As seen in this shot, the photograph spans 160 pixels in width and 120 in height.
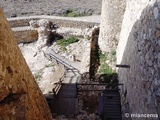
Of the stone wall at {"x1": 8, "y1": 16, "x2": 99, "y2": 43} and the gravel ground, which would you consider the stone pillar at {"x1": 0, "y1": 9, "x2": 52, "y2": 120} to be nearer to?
the stone wall at {"x1": 8, "y1": 16, "x2": 99, "y2": 43}

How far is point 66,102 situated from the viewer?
8.85m

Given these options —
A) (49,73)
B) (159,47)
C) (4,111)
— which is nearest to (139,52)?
(159,47)

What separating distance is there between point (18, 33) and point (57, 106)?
9.48m

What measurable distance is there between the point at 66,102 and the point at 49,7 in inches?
484

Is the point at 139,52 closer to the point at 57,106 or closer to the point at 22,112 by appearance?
the point at 22,112

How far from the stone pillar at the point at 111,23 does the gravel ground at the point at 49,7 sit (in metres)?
5.70

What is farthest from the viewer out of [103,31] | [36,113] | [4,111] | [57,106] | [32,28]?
[32,28]

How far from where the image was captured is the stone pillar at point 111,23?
10.8 meters

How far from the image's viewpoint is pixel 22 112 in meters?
4.09

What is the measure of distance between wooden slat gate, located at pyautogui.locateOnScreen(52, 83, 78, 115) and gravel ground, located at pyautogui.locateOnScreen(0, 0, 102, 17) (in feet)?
31.0

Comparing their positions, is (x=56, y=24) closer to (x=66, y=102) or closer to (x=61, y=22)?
(x=61, y=22)

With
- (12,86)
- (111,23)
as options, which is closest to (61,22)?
(111,23)

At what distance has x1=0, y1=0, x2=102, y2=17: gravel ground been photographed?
59.8 ft

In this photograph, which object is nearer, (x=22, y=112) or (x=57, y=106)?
(x=22, y=112)
